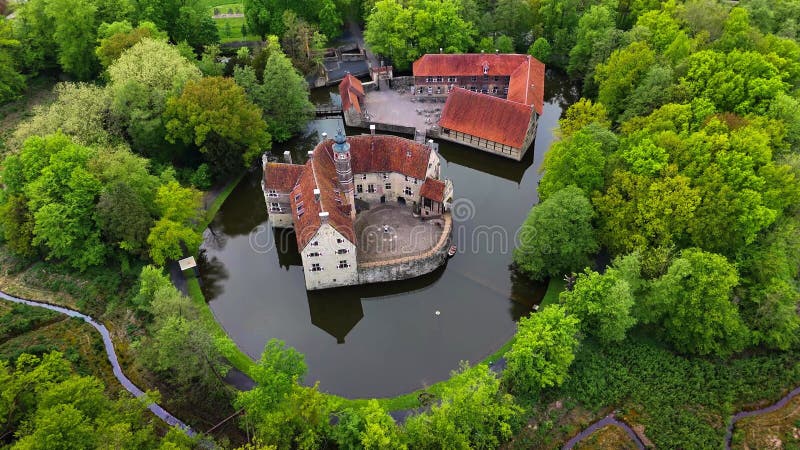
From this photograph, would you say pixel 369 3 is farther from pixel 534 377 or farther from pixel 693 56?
pixel 534 377

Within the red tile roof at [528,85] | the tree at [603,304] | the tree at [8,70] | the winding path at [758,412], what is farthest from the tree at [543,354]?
the tree at [8,70]

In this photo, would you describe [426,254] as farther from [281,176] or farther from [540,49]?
[540,49]

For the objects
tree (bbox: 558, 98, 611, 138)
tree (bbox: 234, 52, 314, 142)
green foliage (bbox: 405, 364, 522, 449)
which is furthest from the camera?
tree (bbox: 234, 52, 314, 142)

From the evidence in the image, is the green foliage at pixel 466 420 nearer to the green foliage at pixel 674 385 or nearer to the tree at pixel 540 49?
the green foliage at pixel 674 385

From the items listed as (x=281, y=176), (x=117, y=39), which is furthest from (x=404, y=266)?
(x=117, y=39)

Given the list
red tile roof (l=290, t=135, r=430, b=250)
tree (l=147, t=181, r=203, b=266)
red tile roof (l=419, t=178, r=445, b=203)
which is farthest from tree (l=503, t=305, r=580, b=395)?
tree (l=147, t=181, r=203, b=266)

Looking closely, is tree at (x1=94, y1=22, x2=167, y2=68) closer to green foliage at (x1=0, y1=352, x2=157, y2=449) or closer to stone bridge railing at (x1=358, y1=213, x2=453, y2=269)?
stone bridge railing at (x1=358, y1=213, x2=453, y2=269)
